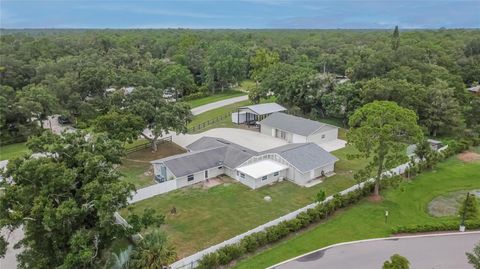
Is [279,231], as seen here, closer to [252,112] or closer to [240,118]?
[252,112]

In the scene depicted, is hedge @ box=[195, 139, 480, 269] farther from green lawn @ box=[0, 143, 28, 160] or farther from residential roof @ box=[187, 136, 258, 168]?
green lawn @ box=[0, 143, 28, 160]

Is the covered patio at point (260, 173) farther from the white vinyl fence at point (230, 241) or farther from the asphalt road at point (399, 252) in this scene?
the asphalt road at point (399, 252)

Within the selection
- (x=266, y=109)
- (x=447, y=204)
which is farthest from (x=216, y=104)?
(x=447, y=204)

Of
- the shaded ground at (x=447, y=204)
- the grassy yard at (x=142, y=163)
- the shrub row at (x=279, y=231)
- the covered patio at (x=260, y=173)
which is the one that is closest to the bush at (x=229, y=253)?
the shrub row at (x=279, y=231)

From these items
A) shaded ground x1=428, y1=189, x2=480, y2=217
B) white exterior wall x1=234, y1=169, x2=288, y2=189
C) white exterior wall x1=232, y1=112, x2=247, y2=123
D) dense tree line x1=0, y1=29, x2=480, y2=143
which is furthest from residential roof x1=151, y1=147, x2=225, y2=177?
shaded ground x1=428, y1=189, x2=480, y2=217

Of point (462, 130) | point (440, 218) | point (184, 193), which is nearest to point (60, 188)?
point (184, 193)

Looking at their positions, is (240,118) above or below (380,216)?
above

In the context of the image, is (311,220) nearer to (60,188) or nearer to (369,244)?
(369,244)
